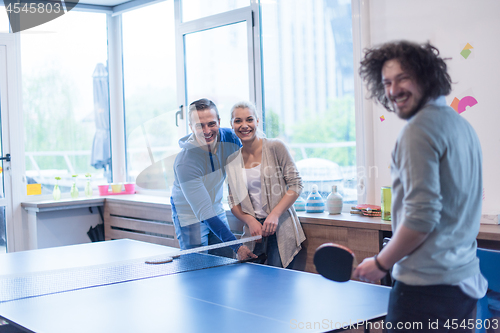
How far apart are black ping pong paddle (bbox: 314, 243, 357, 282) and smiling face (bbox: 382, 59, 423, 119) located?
0.37m

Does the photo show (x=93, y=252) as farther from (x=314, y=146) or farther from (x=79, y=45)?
(x=79, y=45)

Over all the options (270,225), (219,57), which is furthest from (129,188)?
(270,225)

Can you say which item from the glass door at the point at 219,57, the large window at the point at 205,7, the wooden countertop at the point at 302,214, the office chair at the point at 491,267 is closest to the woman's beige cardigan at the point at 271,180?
the wooden countertop at the point at 302,214

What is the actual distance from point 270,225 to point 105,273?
2.87ft

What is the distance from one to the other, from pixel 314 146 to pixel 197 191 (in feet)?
3.98

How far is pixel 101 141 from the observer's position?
5.10 metres

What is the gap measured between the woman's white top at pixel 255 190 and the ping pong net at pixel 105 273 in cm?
19

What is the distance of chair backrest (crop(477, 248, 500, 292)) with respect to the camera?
1675 millimetres

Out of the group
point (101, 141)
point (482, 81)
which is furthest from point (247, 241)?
point (101, 141)

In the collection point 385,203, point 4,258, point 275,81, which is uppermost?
point 275,81

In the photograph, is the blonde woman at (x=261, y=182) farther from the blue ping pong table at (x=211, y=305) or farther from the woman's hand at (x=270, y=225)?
the blue ping pong table at (x=211, y=305)

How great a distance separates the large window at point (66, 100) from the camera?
15.2ft

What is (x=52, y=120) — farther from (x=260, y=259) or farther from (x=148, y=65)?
(x=260, y=259)

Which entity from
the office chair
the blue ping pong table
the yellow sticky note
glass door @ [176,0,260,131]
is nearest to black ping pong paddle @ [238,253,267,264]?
the blue ping pong table
